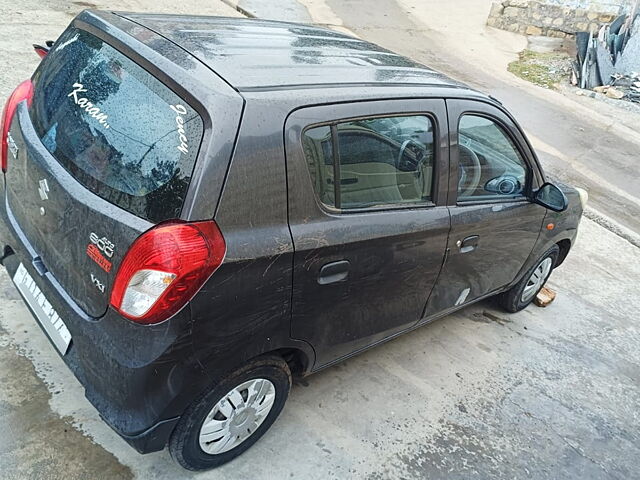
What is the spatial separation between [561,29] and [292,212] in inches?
571

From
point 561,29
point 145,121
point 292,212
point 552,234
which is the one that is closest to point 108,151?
point 145,121

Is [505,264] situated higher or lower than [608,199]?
higher

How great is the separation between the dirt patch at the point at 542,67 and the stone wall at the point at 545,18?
1513mm

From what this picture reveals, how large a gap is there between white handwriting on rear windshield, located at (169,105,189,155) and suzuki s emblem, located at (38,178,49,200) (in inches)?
27.3

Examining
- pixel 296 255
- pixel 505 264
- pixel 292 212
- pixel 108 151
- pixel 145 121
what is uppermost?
pixel 145 121

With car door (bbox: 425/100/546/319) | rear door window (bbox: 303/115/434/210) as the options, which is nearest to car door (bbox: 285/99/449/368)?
rear door window (bbox: 303/115/434/210)

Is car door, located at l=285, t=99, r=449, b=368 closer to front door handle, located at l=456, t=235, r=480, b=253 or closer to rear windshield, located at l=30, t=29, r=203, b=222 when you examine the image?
front door handle, located at l=456, t=235, r=480, b=253

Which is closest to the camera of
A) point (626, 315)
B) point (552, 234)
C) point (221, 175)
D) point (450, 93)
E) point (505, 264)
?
point (221, 175)

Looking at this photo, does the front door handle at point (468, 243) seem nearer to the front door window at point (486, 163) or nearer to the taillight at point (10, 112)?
the front door window at point (486, 163)

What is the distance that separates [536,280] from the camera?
4234mm

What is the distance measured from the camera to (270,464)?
2650 mm

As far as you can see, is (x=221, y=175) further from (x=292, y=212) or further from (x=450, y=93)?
(x=450, y=93)

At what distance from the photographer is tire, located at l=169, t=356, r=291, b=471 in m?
2.28

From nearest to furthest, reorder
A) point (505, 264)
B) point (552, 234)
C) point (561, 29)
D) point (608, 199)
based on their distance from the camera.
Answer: point (505, 264) → point (552, 234) → point (608, 199) → point (561, 29)
